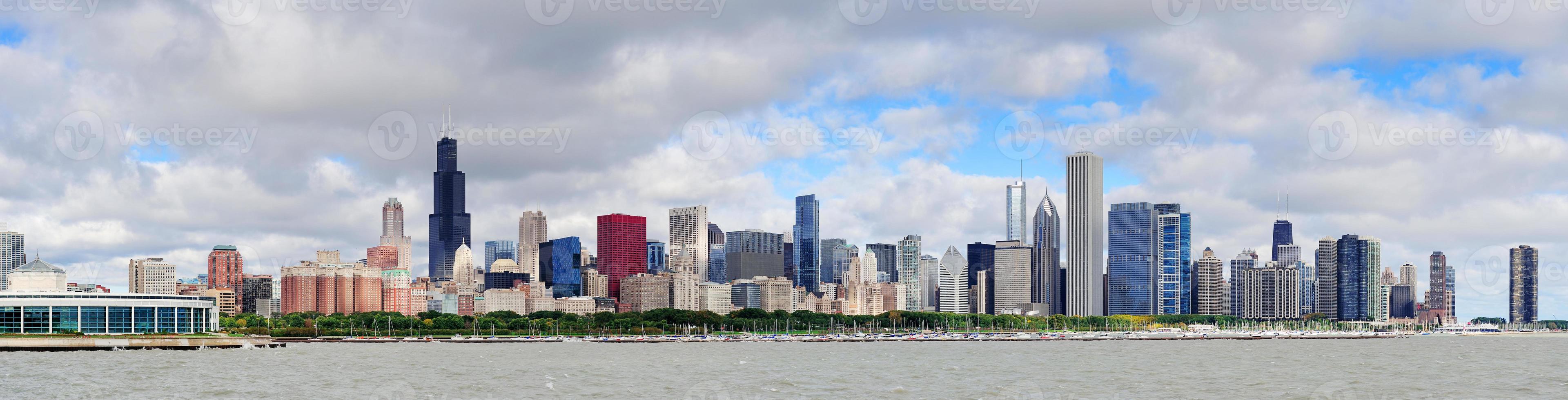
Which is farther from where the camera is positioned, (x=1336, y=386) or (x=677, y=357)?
(x=677, y=357)

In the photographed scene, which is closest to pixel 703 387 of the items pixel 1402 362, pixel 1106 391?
pixel 1106 391

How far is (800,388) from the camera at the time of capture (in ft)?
360

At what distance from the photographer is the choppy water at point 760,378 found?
10550cm

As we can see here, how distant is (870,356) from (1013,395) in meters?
87.4

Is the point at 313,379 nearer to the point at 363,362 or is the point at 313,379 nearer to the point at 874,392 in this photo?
the point at 363,362

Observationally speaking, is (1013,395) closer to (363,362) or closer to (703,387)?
(703,387)

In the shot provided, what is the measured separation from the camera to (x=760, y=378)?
127m

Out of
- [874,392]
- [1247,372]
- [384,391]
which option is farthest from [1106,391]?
[384,391]

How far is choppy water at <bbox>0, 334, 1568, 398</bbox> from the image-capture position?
346 feet

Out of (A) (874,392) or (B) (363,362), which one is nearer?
(A) (874,392)

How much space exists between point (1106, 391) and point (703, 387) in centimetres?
3204

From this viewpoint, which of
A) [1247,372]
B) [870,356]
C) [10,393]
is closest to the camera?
[10,393]

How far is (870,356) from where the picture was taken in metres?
190

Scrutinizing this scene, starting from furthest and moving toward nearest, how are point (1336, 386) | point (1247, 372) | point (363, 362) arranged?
1. point (363, 362)
2. point (1247, 372)
3. point (1336, 386)
